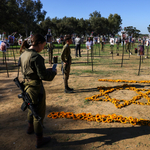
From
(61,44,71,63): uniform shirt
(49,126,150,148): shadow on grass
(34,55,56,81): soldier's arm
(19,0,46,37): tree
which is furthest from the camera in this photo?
(19,0,46,37): tree

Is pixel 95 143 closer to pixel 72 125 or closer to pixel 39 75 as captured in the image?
pixel 72 125

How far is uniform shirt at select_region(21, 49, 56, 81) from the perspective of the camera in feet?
9.86

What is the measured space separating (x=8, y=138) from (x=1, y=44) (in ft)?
25.1

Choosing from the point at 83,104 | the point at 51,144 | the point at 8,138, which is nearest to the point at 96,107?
the point at 83,104

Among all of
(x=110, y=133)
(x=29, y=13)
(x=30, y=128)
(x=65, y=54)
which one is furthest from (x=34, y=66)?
(x=29, y=13)

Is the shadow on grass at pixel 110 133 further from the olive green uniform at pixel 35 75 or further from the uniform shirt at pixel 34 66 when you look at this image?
the uniform shirt at pixel 34 66

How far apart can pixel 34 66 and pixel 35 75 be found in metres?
0.20

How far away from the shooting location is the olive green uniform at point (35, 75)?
119 inches

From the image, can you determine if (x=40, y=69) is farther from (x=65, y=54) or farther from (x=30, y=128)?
(x=65, y=54)

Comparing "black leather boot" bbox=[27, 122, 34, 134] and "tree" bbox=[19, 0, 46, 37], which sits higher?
"tree" bbox=[19, 0, 46, 37]

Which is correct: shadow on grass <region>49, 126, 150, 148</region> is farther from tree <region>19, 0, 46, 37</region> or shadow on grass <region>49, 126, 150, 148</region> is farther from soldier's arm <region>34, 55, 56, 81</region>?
tree <region>19, 0, 46, 37</region>

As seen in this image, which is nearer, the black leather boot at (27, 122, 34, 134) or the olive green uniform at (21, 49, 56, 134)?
the olive green uniform at (21, 49, 56, 134)

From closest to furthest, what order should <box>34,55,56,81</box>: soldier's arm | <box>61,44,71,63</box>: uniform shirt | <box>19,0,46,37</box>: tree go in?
<box>34,55,56,81</box>: soldier's arm, <box>61,44,71,63</box>: uniform shirt, <box>19,0,46,37</box>: tree

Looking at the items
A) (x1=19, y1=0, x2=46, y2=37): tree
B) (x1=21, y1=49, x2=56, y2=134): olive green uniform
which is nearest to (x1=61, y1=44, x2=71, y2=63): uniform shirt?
(x1=21, y1=49, x2=56, y2=134): olive green uniform
